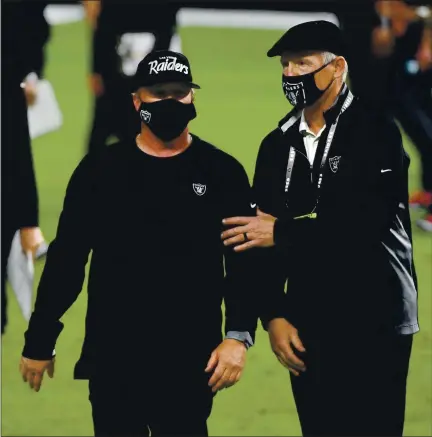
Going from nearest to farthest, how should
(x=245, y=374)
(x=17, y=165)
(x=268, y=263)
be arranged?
1. (x=268, y=263)
2. (x=17, y=165)
3. (x=245, y=374)

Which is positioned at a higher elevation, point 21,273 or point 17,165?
point 17,165

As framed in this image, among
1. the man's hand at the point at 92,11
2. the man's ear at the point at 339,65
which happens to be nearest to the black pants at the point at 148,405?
the man's ear at the point at 339,65

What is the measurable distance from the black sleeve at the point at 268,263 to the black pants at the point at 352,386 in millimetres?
152

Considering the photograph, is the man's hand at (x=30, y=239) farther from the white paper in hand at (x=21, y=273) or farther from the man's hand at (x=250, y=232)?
the man's hand at (x=250, y=232)

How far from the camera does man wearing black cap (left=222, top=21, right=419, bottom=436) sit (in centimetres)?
301

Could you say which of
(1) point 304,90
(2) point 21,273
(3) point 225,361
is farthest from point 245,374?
(1) point 304,90

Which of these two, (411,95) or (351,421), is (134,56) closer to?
(411,95)

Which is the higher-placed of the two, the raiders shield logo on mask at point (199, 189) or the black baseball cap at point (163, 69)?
the black baseball cap at point (163, 69)

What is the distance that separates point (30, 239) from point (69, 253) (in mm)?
1216

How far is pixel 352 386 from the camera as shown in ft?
10.3

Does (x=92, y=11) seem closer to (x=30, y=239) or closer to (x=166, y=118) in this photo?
(x=30, y=239)

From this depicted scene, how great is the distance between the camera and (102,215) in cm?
298

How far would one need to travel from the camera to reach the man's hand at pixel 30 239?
4121 millimetres

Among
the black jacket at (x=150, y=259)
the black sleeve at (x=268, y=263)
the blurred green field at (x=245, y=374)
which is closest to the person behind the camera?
the black jacket at (x=150, y=259)
